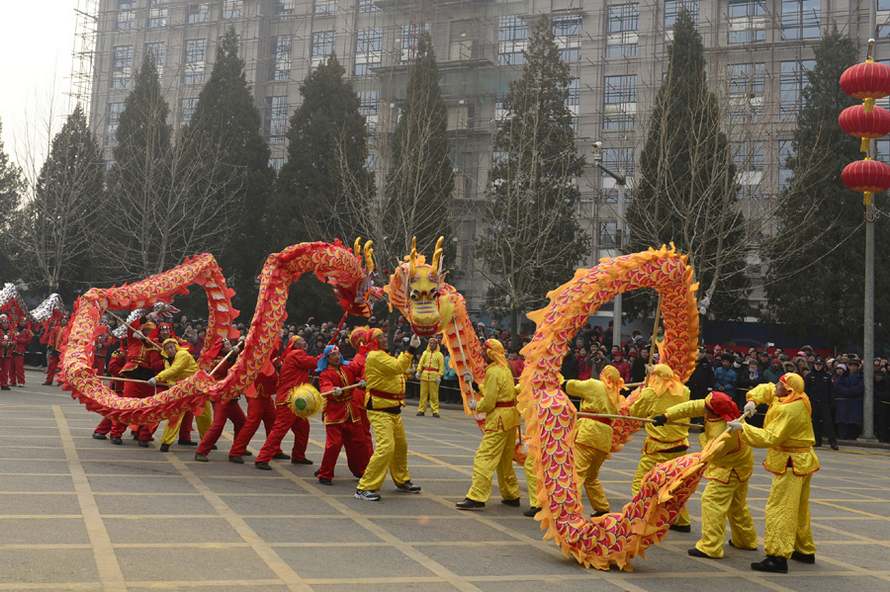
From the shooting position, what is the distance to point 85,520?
7.25 meters

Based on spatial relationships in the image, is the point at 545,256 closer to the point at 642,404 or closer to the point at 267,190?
the point at 267,190

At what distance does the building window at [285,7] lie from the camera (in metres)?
39.8

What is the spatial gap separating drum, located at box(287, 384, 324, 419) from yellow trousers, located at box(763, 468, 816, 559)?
4697mm

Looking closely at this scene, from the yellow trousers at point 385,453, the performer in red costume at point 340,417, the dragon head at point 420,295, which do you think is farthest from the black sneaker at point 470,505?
the dragon head at point 420,295

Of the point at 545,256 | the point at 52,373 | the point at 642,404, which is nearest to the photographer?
the point at 642,404

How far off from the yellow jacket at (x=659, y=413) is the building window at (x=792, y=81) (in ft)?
73.7

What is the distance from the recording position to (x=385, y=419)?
9.28 metres

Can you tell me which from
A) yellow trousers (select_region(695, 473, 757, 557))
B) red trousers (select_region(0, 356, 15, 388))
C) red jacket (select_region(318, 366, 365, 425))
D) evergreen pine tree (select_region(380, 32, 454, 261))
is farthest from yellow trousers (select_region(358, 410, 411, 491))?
evergreen pine tree (select_region(380, 32, 454, 261))

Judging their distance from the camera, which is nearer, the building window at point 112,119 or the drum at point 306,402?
the drum at point 306,402

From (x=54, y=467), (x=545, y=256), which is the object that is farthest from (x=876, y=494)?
(x=545, y=256)

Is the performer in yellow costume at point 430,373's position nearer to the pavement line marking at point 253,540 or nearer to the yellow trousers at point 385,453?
the yellow trousers at point 385,453

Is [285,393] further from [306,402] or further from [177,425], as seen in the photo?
[177,425]

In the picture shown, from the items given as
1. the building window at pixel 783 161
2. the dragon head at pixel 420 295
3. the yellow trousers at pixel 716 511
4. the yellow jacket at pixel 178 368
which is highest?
the building window at pixel 783 161

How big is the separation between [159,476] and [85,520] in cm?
236
